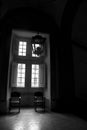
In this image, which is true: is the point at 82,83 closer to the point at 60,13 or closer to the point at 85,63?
the point at 85,63

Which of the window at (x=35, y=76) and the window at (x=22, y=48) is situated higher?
the window at (x=22, y=48)

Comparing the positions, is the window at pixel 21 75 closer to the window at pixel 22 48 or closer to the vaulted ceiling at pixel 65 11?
the window at pixel 22 48

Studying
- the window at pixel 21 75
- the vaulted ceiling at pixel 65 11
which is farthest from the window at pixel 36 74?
the vaulted ceiling at pixel 65 11

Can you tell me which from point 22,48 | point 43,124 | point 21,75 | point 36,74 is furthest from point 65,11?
point 43,124

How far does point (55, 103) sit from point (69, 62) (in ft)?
6.82

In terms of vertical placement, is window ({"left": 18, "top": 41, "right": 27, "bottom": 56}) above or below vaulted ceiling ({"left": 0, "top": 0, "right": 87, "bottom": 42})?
below

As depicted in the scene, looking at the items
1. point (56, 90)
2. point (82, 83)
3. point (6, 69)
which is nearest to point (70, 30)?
point (82, 83)

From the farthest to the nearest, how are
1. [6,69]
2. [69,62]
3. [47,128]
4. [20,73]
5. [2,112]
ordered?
[20,73] < [69,62] < [6,69] < [2,112] < [47,128]

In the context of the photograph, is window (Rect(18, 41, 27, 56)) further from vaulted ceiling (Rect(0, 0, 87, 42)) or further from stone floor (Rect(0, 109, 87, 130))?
stone floor (Rect(0, 109, 87, 130))

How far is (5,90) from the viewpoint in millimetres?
4781

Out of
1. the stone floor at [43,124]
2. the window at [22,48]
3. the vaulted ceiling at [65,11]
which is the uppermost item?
the vaulted ceiling at [65,11]

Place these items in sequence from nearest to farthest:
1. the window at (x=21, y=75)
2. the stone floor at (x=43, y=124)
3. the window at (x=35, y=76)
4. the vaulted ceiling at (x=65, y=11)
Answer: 1. the stone floor at (x=43, y=124)
2. the vaulted ceiling at (x=65, y=11)
3. the window at (x=21, y=75)
4. the window at (x=35, y=76)

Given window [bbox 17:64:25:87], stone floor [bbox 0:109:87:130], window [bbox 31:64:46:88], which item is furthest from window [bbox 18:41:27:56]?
stone floor [bbox 0:109:87:130]

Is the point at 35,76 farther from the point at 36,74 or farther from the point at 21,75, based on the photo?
the point at 21,75
